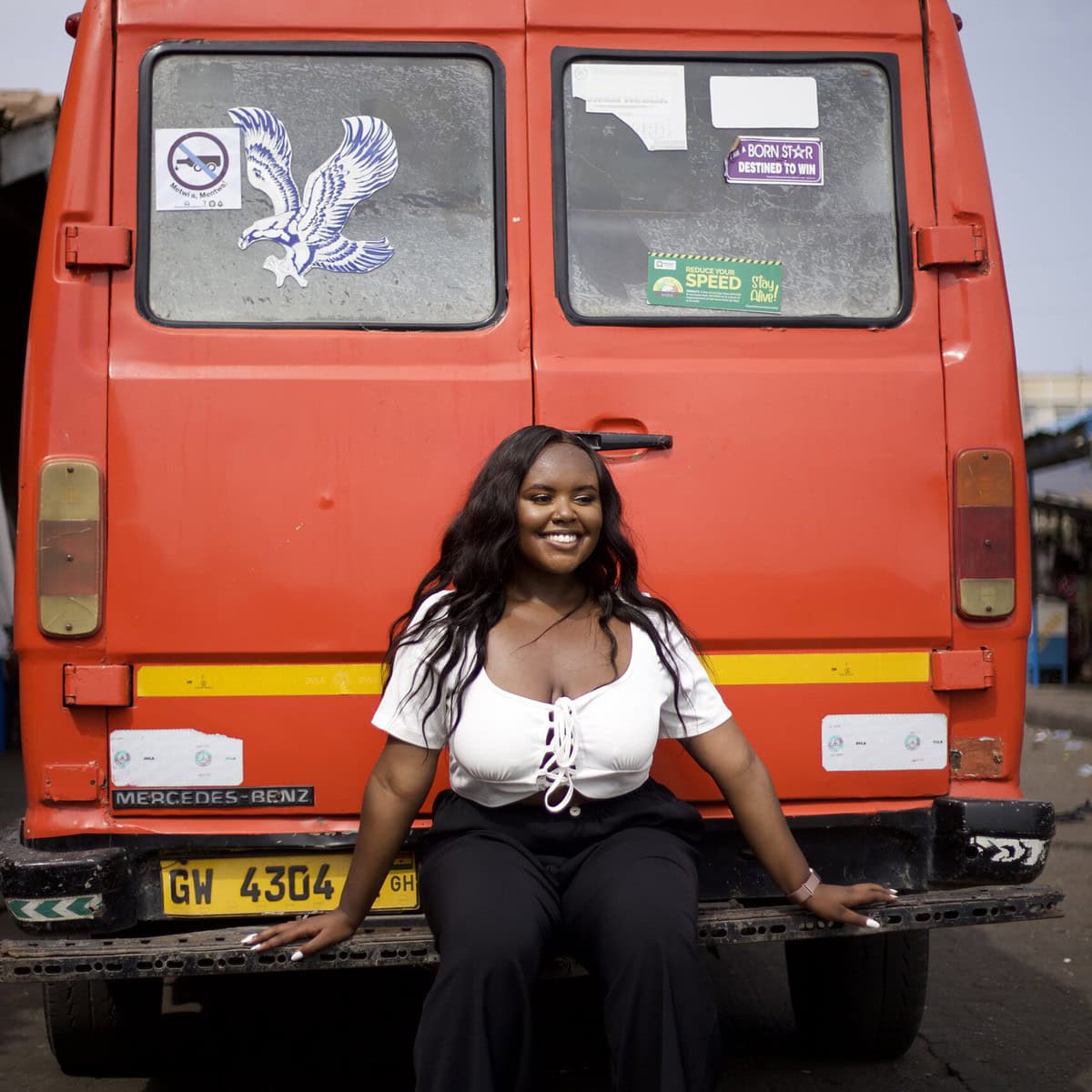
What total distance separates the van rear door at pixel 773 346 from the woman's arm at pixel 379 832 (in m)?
0.69

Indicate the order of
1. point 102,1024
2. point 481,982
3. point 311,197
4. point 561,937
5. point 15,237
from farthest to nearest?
point 15,237 < point 102,1024 < point 311,197 < point 561,937 < point 481,982

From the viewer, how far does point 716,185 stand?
11.5 ft

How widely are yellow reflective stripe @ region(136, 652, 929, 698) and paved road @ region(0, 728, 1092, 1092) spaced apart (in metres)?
1.18

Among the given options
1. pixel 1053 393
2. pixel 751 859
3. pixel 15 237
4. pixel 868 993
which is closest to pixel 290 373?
pixel 751 859

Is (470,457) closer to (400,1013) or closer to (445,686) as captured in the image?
(445,686)

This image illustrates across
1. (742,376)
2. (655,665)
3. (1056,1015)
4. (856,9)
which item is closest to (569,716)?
(655,665)

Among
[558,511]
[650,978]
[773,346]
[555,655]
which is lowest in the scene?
[650,978]

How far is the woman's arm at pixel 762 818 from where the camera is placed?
3.06 meters

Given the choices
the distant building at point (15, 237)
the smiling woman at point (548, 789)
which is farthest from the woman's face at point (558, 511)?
the distant building at point (15, 237)

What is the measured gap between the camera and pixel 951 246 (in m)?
3.50

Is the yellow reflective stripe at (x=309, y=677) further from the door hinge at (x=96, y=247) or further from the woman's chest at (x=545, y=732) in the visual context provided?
the door hinge at (x=96, y=247)

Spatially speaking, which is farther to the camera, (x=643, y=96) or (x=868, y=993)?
(x=868, y=993)

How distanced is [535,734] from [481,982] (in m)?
0.51

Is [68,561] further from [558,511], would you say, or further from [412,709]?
[558,511]
